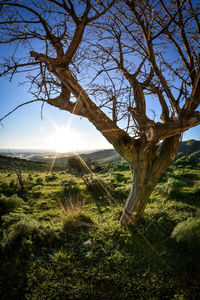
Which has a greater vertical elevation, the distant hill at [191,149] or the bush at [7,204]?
the distant hill at [191,149]

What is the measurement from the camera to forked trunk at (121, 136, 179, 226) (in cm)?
351

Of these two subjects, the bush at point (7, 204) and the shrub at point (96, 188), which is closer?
the bush at point (7, 204)

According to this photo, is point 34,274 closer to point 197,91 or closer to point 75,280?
point 75,280

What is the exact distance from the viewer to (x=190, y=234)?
288 centimetres

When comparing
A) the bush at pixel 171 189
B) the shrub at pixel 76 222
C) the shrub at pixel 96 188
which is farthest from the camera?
the shrub at pixel 96 188

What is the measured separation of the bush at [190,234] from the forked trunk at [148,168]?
41.8 inches

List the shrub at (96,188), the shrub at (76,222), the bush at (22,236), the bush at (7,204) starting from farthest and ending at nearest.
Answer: the shrub at (96,188)
the bush at (7,204)
the shrub at (76,222)
the bush at (22,236)

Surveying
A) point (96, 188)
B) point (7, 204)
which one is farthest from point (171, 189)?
point (7, 204)

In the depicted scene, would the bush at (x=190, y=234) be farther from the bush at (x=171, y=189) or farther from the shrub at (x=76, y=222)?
the bush at (x=171, y=189)

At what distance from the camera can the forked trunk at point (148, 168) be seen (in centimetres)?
351

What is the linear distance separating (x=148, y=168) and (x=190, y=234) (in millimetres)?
1691

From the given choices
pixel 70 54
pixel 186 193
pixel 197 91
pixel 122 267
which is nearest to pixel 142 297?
pixel 122 267

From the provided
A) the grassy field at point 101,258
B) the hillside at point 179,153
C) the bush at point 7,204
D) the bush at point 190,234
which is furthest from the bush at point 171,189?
the bush at point 7,204

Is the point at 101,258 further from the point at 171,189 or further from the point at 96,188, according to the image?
the point at 96,188
